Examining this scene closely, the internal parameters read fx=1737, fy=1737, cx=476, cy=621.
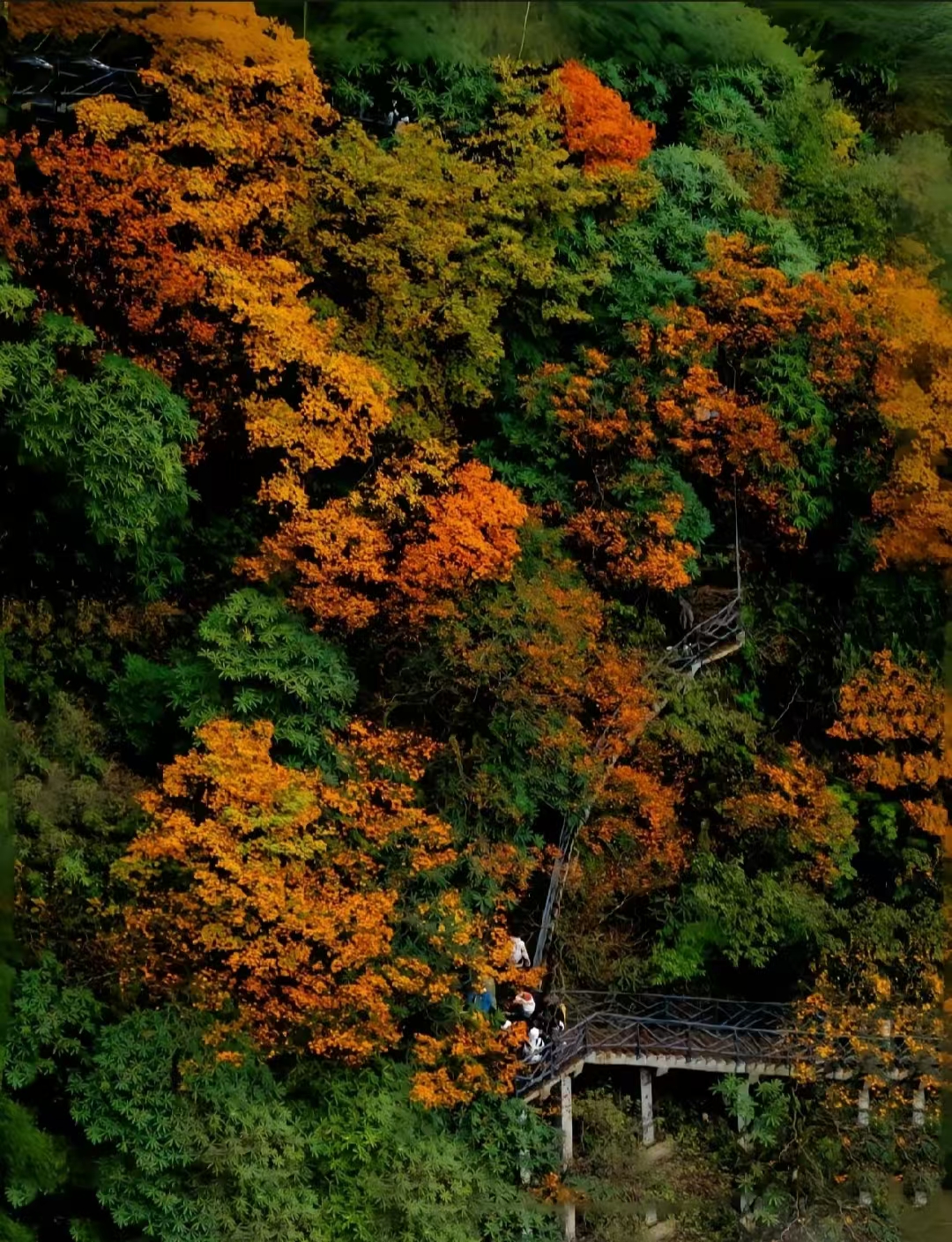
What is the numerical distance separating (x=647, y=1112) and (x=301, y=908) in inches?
136

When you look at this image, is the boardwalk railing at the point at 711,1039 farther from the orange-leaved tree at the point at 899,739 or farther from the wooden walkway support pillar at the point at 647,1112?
the orange-leaved tree at the point at 899,739

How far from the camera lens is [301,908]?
11562 millimetres

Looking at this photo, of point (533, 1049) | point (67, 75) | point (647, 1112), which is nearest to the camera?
point (67, 75)

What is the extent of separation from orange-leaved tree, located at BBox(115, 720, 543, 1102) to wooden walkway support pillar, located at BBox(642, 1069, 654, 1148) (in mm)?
1400

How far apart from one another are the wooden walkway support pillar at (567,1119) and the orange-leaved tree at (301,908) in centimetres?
65

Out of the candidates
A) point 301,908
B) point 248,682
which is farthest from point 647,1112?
point 248,682

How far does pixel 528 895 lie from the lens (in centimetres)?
1309

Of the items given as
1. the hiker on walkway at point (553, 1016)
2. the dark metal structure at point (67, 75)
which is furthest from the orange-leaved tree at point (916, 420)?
the dark metal structure at point (67, 75)

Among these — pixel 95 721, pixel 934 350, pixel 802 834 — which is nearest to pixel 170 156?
pixel 95 721

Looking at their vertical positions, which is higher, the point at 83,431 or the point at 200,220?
the point at 200,220

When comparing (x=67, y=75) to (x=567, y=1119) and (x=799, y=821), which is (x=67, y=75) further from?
(x=567, y=1119)

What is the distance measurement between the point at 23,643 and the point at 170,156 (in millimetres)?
3577

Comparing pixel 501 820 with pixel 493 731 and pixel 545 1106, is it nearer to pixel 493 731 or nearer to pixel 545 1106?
pixel 493 731

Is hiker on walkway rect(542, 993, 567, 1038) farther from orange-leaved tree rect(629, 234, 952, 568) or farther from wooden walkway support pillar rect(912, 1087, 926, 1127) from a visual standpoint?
orange-leaved tree rect(629, 234, 952, 568)
